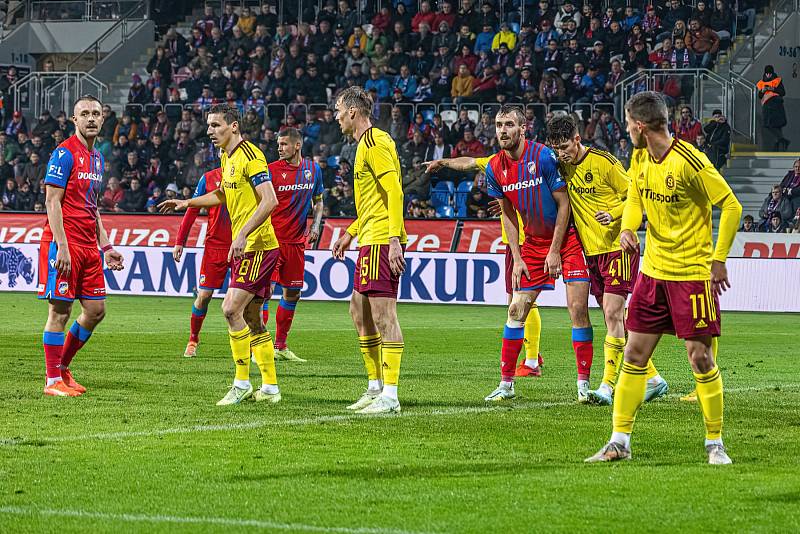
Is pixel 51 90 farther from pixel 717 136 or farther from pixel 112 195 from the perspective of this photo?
pixel 717 136

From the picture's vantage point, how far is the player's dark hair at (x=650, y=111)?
6.99 meters

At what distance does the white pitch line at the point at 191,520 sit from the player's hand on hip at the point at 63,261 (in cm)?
445

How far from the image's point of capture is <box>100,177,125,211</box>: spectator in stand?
2922cm

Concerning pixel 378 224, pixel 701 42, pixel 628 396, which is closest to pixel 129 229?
pixel 701 42

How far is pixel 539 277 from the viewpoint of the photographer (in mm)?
10398

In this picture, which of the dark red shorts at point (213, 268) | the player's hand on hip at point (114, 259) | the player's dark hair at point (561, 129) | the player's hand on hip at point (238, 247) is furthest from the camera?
the dark red shorts at point (213, 268)

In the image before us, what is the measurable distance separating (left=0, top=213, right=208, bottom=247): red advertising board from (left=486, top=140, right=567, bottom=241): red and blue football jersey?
1563cm

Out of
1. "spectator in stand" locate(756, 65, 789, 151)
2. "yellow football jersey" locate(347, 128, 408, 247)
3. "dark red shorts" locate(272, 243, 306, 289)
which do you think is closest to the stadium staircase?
"spectator in stand" locate(756, 65, 789, 151)

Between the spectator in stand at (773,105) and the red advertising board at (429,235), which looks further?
the spectator in stand at (773,105)

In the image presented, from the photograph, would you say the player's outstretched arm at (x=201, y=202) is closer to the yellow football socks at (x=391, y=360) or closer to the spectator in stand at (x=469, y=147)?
the yellow football socks at (x=391, y=360)

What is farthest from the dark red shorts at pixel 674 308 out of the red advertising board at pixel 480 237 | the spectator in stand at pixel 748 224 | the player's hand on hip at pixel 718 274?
the spectator in stand at pixel 748 224

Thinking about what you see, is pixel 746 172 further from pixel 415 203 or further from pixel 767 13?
pixel 415 203

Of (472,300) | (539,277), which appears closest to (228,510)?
(539,277)

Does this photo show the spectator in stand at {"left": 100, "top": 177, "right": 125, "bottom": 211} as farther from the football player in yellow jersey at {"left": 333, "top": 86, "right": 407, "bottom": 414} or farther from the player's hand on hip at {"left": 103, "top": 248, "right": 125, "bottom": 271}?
the football player in yellow jersey at {"left": 333, "top": 86, "right": 407, "bottom": 414}
